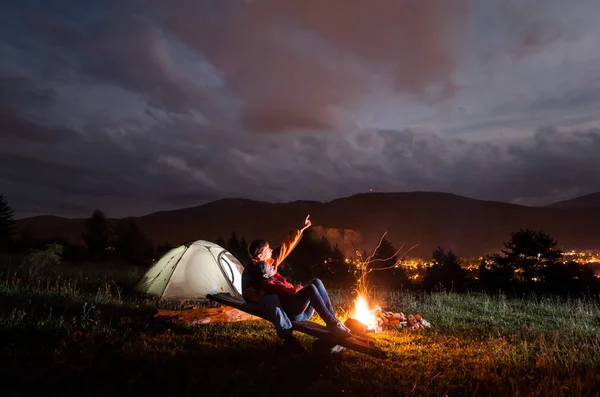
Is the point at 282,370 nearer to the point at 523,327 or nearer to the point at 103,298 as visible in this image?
the point at 523,327

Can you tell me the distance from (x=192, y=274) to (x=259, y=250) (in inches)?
281

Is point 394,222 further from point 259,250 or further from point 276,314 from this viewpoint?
point 276,314

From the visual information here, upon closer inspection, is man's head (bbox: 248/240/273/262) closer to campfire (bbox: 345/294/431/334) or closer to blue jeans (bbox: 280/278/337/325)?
blue jeans (bbox: 280/278/337/325)

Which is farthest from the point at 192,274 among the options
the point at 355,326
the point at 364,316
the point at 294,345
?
the point at 294,345

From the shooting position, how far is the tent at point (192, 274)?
12852 mm

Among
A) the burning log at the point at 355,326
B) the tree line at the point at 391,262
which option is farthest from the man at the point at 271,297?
the tree line at the point at 391,262

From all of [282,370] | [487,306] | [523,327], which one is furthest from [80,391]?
[487,306]

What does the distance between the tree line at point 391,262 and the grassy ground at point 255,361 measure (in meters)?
5.30

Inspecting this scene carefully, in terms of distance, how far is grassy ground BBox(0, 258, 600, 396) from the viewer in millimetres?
4883

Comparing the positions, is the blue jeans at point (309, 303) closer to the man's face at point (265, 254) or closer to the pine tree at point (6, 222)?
the man's face at point (265, 254)

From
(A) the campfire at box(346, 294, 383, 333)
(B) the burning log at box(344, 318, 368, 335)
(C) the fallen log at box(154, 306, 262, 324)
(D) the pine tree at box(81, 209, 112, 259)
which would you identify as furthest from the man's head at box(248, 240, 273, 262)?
(D) the pine tree at box(81, 209, 112, 259)

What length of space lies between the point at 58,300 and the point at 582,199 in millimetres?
123894

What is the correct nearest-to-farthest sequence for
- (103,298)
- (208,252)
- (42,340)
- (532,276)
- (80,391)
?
(80,391) < (42,340) < (103,298) < (208,252) < (532,276)

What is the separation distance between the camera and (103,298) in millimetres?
11000
